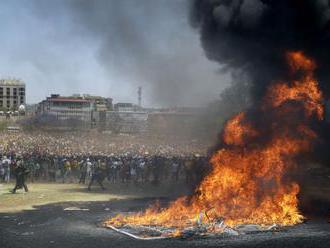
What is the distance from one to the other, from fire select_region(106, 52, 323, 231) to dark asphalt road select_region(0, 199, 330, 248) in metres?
1.34

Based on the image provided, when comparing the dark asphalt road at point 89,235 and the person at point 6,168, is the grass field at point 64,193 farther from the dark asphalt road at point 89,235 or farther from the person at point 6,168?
the dark asphalt road at point 89,235

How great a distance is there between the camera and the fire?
20.0 m

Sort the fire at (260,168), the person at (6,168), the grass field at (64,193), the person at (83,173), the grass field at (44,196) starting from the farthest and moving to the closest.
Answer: the person at (83,173)
the person at (6,168)
the grass field at (64,193)
the grass field at (44,196)
the fire at (260,168)

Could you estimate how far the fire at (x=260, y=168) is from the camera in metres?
20.0

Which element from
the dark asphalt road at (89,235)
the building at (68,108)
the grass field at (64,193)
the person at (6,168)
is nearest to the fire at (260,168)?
the dark asphalt road at (89,235)

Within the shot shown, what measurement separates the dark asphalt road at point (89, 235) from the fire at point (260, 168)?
1.34 metres

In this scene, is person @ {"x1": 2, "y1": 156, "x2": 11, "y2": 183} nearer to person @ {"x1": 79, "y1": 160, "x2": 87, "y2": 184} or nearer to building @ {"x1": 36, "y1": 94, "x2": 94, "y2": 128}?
person @ {"x1": 79, "y1": 160, "x2": 87, "y2": 184}

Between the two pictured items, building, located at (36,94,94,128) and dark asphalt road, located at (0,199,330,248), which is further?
building, located at (36,94,94,128)

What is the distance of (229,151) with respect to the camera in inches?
885

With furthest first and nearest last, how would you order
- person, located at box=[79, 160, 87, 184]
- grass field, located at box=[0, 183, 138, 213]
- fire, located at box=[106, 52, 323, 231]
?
1. person, located at box=[79, 160, 87, 184]
2. grass field, located at box=[0, 183, 138, 213]
3. fire, located at box=[106, 52, 323, 231]

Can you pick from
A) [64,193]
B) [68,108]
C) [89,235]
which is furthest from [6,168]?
[68,108]

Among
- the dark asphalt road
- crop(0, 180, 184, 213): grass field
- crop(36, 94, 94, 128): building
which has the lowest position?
the dark asphalt road

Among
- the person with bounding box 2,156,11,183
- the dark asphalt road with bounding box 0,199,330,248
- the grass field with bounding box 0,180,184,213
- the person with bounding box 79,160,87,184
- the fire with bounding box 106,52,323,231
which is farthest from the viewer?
the person with bounding box 79,160,87,184

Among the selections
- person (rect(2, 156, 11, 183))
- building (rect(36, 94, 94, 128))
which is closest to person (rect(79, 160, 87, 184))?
person (rect(2, 156, 11, 183))
